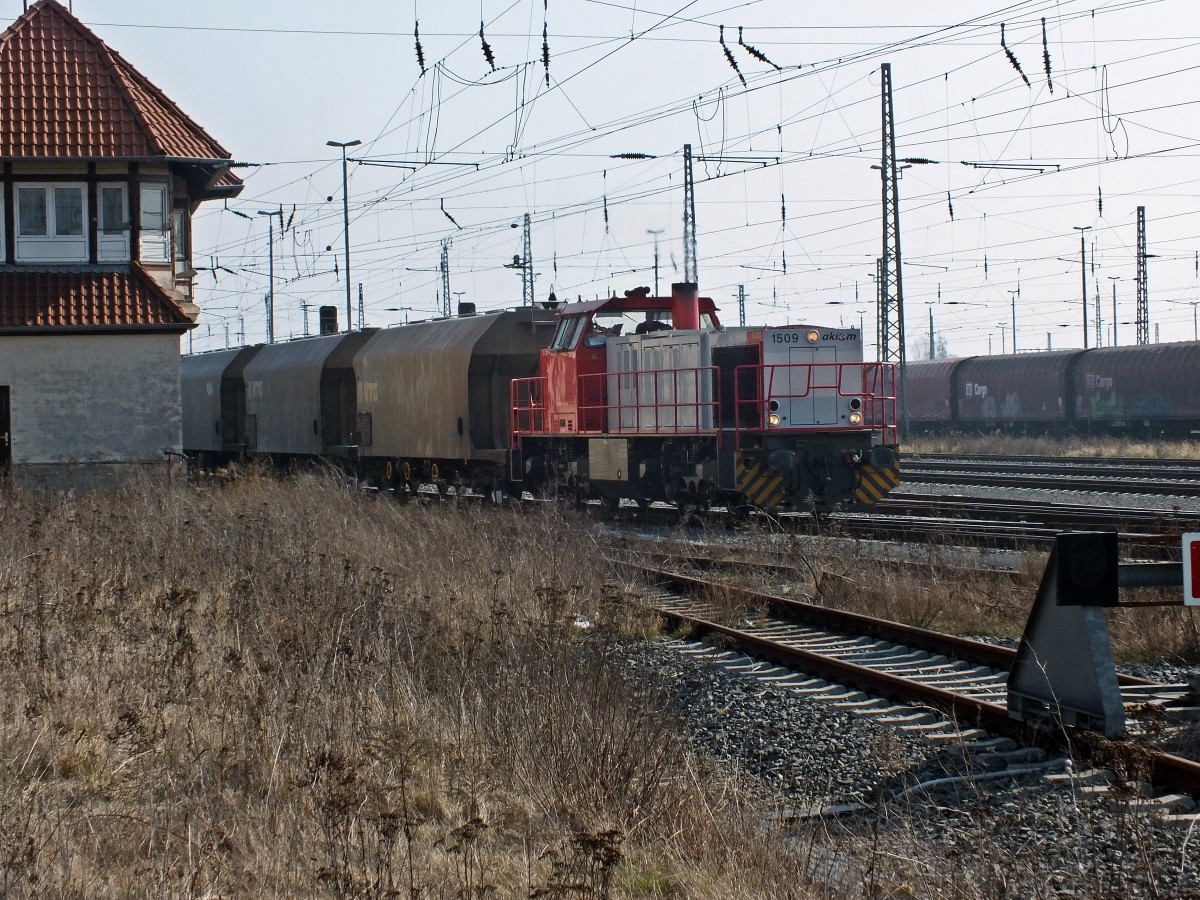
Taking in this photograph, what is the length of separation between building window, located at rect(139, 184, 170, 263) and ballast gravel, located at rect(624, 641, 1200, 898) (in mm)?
19357

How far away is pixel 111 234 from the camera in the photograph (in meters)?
24.4

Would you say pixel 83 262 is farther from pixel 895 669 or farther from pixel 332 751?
pixel 332 751

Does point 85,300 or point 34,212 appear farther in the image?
point 34,212

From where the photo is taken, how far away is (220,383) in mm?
32562

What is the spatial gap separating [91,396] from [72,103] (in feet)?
17.6

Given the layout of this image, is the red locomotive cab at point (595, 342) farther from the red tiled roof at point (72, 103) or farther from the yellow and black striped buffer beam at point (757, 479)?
the red tiled roof at point (72, 103)

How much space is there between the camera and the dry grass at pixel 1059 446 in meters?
33.5

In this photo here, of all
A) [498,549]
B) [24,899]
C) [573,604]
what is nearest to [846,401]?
[498,549]

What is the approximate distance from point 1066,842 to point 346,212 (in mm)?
35462

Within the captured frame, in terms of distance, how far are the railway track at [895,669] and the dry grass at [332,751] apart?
1.15m

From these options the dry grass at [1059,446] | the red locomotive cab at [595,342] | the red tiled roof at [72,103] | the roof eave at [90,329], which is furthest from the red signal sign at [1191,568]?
the dry grass at [1059,446]

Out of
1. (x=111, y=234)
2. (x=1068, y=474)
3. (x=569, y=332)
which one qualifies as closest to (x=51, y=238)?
(x=111, y=234)

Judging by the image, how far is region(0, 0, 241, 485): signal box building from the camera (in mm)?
23109

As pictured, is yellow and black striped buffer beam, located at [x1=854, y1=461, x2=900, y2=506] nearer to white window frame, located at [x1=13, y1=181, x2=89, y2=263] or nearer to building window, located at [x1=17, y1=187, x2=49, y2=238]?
white window frame, located at [x1=13, y1=181, x2=89, y2=263]
